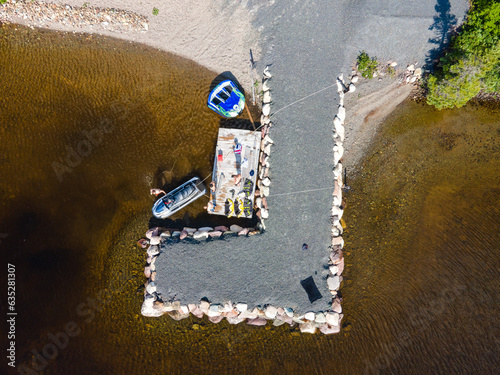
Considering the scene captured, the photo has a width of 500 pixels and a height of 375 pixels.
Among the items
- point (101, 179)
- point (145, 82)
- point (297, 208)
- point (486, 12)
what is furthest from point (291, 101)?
point (101, 179)

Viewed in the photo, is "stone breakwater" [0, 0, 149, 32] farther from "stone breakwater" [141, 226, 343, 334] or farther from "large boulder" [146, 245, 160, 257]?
"large boulder" [146, 245, 160, 257]

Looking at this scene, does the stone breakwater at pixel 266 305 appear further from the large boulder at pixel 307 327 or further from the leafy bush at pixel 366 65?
the leafy bush at pixel 366 65

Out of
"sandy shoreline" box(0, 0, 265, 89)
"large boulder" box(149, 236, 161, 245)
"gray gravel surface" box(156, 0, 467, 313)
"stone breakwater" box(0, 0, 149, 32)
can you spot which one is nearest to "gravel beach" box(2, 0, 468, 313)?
"gray gravel surface" box(156, 0, 467, 313)

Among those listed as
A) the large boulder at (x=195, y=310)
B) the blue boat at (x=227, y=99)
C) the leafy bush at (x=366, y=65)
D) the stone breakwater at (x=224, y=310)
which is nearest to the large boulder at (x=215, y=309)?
the stone breakwater at (x=224, y=310)

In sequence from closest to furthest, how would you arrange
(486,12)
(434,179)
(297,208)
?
(486,12), (297,208), (434,179)

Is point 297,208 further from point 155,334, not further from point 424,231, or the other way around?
point 155,334

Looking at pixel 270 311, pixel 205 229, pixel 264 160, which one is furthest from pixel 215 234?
pixel 270 311
